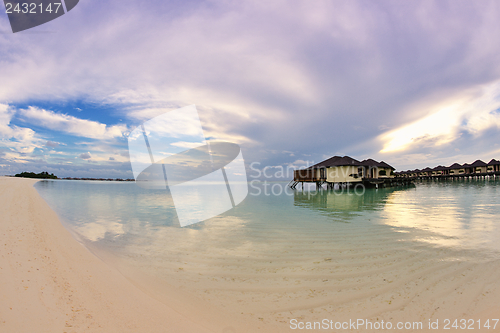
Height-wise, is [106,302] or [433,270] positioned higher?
[106,302]

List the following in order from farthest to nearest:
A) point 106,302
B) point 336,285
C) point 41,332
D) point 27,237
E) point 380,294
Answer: point 27,237 → point 336,285 → point 380,294 → point 106,302 → point 41,332

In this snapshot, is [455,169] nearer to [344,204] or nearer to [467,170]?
[467,170]

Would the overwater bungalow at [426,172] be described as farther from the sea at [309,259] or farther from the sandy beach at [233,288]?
the sandy beach at [233,288]

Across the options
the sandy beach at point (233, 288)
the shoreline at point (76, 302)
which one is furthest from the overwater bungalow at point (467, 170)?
the shoreline at point (76, 302)

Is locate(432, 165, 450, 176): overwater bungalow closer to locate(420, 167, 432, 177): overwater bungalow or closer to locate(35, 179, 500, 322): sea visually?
locate(420, 167, 432, 177): overwater bungalow

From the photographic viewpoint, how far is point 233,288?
4.22 m

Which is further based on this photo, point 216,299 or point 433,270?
point 433,270

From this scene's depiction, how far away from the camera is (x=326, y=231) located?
28.9 feet

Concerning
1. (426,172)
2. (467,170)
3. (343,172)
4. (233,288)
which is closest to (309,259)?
(233,288)

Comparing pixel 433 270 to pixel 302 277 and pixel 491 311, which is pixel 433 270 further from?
pixel 302 277

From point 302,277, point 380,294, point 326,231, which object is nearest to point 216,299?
point 302,277

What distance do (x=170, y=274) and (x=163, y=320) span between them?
205 cm

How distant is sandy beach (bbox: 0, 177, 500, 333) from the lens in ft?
9.84

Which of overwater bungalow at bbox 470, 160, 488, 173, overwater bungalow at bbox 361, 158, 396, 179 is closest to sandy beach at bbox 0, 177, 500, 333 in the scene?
overwater bungalow at bbox 361, 158, 396, 179
